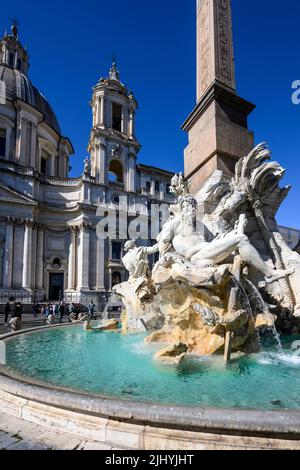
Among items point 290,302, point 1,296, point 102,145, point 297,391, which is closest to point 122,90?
point 102,145

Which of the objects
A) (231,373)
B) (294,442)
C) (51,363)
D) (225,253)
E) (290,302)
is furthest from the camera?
(290,302)

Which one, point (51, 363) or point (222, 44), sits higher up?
point (222, 44)

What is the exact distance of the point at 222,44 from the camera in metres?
8.83

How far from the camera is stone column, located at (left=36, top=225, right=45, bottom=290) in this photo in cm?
3013

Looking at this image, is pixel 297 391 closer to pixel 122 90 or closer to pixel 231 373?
pixel 231 373

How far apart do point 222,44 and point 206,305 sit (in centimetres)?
816

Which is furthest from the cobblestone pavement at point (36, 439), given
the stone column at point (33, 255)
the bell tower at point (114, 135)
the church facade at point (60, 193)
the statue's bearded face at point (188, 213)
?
the bell tower at point (114, 135)

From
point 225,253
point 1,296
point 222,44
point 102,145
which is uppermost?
point 102,145

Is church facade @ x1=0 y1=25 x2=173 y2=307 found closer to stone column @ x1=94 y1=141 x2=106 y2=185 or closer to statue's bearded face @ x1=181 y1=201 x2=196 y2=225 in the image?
stone column @ x1=94 y1=141 x2=106 y2=185

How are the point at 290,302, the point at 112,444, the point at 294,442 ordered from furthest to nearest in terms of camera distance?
the point at 290,302, the point at 112,444, the point at 294,442

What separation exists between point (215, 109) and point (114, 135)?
30157mm

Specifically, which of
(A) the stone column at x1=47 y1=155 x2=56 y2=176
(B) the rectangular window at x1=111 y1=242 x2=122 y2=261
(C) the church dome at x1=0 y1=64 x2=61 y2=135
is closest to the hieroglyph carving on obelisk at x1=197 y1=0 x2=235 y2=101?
(B) the rectangular window at x1=111 y1=242 x2=122 y2=261

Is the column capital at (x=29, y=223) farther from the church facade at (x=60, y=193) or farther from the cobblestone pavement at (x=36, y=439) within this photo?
the cobblestone pavement at (x=36, y=439)

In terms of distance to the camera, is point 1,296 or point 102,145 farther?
point 102,145
